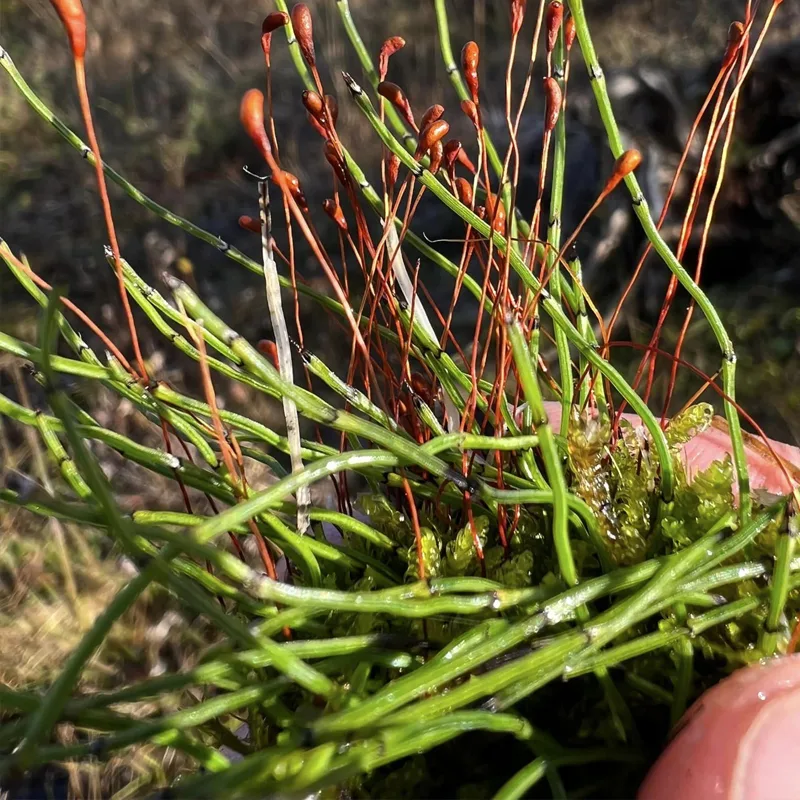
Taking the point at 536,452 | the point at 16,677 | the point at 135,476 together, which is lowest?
the point at 16,677

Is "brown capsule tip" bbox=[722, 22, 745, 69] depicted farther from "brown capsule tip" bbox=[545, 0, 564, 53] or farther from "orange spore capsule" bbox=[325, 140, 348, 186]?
"orange spore capsule" bbox=[325, 140, 348, 186]

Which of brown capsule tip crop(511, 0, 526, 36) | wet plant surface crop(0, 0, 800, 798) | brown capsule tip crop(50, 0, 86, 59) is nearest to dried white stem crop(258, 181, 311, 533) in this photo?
wet plant surface crop(0, 0, 800, 798)

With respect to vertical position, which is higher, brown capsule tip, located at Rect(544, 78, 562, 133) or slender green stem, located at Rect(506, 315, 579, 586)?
brown capsule tip, located at Rect(544, 78, 562, 133)

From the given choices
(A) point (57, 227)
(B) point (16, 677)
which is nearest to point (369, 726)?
(B) point (16, 677)

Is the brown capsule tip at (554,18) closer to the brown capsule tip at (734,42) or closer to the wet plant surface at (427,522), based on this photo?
the wet plant surface at (427,522)

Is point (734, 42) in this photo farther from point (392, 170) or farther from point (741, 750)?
point (741, 750)

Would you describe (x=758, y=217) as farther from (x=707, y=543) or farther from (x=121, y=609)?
(x=121, y=609)

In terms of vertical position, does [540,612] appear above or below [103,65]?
below
